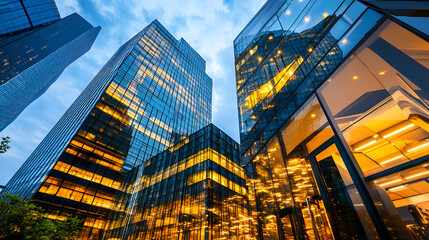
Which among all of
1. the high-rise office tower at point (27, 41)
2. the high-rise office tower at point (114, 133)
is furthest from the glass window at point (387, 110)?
the high-rise office tower at point (27, 41)

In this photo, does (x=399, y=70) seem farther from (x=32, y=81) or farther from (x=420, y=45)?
(x=32, y=81)

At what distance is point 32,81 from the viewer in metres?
127

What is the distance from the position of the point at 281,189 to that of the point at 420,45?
9638 millimetres

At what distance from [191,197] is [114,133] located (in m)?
34.5

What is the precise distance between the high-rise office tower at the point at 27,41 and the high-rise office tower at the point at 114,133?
2871 centimetres

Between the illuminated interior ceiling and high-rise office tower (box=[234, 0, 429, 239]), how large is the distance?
5.0 inches

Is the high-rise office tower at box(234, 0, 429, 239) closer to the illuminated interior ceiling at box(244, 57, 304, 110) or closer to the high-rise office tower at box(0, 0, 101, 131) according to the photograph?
the illuminated interior ceiling at box(244, 57, 304, 110)

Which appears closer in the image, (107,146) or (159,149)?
(107,146)

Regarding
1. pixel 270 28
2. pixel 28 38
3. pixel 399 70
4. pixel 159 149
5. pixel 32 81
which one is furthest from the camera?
pixel 32 81

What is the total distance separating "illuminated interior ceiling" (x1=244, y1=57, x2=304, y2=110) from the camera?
41.5ft

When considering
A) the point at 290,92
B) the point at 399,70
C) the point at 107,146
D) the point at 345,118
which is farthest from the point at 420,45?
the point at 107,146

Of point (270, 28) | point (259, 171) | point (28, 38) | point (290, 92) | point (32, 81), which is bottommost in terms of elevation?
point (259, 171)

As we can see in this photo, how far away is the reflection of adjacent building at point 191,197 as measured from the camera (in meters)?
24.1

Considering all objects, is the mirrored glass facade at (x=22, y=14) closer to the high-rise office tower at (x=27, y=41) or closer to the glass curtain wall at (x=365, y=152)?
the high-rise office tower at (x=27, y=41)
